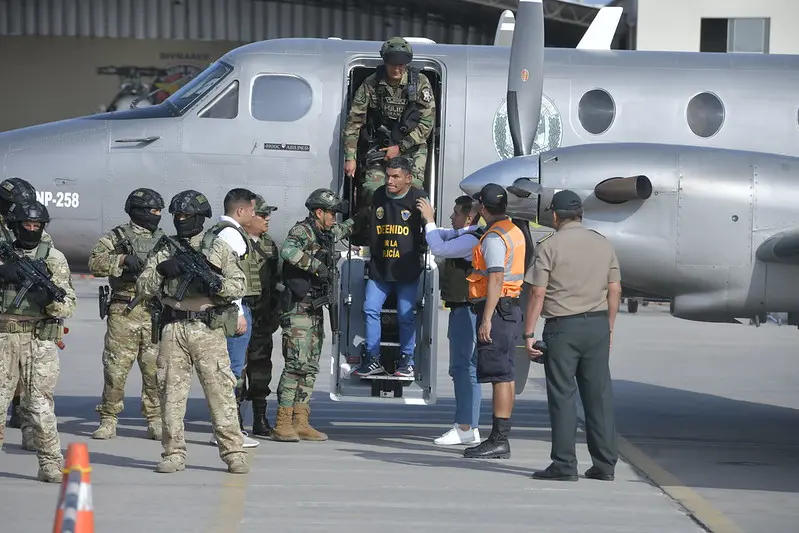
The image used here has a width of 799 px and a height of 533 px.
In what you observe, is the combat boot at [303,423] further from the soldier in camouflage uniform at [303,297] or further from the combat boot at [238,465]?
the combat boot at [238,465]

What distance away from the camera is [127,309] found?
34.7 feet

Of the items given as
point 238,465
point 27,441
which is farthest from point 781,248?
point 27,441

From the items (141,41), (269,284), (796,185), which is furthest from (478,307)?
(141,41)

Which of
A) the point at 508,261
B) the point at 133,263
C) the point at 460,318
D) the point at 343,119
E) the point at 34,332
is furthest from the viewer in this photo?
the point at 343,119

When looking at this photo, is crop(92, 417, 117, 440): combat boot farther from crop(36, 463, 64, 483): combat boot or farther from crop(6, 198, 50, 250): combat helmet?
crop(6, 198, 50, 250): combat helmet

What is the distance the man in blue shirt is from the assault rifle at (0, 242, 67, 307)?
3146 millimetres

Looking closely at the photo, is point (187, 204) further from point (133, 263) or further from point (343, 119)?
point (343, 119)

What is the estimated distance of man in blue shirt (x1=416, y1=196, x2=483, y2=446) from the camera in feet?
34.3

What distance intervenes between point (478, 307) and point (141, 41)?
3719 cm

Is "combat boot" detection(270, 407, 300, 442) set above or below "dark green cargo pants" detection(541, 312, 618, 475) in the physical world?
below

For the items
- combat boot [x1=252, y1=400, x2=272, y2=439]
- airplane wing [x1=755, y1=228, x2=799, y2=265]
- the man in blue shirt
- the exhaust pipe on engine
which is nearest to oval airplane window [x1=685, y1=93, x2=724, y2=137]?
airplane wing [x1=755, y1=228, x2=799, y2=265]

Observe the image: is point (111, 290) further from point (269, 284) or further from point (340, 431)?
point (340, 431)

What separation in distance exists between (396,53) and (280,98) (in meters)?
1.71

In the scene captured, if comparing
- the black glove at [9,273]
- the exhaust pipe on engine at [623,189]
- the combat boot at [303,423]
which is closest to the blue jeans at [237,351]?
the combat boot at [303,423]
